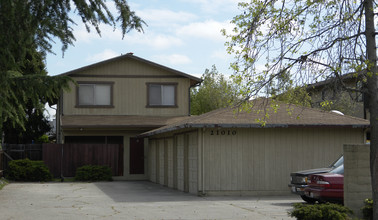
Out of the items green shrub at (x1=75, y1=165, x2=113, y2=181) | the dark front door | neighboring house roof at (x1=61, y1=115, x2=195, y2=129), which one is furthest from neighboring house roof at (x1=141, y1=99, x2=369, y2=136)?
the dark front door

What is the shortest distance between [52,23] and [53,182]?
62.9 ft

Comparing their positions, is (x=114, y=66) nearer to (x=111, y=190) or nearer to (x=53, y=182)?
(x=53, y=182)

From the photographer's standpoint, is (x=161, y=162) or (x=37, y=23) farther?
(x=161, y=162)

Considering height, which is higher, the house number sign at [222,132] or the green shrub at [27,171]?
the house number sign at [222,132]

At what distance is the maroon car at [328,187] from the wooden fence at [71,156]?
50.6 feet

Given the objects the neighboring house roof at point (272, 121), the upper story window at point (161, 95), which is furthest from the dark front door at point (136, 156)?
the neighboring house roof at point (272, 121)

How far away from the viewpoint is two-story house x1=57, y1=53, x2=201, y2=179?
98.2 feet

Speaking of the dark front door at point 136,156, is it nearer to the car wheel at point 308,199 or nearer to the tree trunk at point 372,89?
the car wheel at point 308,199

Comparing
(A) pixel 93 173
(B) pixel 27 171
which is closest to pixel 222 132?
(A) pixel 93 173

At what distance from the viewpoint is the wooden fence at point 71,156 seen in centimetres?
2839

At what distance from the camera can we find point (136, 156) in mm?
30141

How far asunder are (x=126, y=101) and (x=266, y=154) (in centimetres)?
1295

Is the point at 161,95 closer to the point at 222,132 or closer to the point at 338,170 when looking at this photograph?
the point at 222,132

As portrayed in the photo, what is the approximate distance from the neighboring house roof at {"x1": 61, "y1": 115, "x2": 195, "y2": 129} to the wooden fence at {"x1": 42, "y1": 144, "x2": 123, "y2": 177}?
3.84ft
